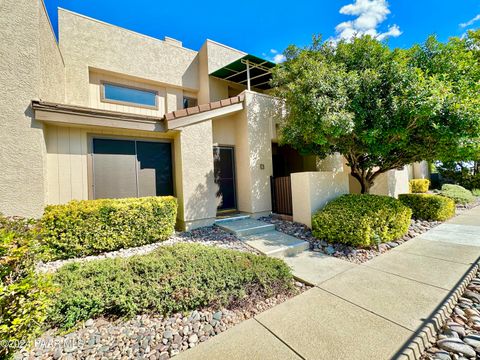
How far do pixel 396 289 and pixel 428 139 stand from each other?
490cm

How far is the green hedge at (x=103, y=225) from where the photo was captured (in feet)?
15.8

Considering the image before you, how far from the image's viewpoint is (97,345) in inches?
102

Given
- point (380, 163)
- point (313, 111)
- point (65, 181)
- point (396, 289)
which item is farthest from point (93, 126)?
point (380, 163)

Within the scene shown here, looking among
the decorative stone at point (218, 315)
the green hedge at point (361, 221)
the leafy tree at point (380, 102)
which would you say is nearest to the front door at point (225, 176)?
the leafy tree at point (380, 102)

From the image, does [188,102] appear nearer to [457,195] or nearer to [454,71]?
[454,71]

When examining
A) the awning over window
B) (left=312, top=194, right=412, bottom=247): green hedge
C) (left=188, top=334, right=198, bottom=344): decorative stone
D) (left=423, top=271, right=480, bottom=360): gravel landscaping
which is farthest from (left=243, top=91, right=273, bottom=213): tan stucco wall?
(left=423, top=271, right=480, bottom=360): gravel landscaping

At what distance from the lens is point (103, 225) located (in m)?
5.25

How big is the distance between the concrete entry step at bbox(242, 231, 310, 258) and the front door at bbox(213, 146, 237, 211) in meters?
2.67

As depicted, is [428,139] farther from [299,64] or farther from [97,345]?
[97,345]

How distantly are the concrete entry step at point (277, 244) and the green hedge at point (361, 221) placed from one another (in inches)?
30.6

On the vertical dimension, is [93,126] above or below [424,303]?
above

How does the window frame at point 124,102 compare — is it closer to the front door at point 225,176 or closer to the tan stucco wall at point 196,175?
the tan stucco wall at point 196,175

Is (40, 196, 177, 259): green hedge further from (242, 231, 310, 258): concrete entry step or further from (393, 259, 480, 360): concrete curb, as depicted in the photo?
(393, 259, 480, 360): concrete curb

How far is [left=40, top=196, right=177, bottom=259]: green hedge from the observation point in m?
4.82
